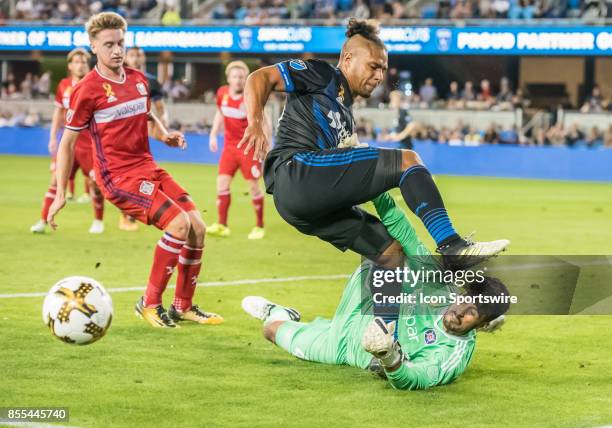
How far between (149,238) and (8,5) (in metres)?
31.0

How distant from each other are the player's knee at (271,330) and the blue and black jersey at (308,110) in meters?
1.13

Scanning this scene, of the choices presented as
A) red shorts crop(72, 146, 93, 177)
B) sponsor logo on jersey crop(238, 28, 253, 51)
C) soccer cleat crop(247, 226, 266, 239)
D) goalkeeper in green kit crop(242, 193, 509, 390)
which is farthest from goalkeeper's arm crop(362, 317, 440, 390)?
sponsor logo on jersey crop(238, 28, 253, 51)

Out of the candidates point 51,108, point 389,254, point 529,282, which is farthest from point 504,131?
point 389,254

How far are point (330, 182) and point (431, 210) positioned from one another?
0.60 metres

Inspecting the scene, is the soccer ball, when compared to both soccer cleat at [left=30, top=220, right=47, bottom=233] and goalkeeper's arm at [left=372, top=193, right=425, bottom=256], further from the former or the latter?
soccer cleat at [left=30, top=220, right=47, bottom=233]

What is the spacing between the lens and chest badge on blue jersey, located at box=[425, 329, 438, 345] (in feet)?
20.9

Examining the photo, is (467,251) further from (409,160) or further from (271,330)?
(271,330)

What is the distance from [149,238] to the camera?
1427 centimetres

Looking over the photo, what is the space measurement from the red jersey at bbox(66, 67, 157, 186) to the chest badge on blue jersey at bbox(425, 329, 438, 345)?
3093mm

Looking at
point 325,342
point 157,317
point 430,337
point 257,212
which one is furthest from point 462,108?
point 430,337

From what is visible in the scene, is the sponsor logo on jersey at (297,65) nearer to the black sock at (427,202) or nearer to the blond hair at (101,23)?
the black sock at (427,202)

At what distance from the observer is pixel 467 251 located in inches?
222

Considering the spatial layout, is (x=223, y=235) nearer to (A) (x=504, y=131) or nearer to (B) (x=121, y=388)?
(B) (x=121, y=388)

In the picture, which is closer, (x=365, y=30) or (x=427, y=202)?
(x=427, y=202)
